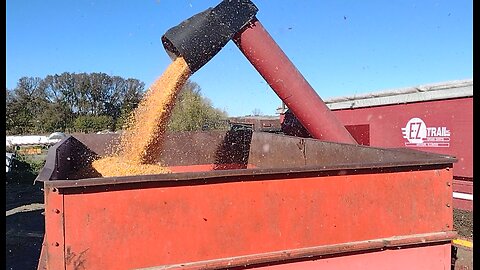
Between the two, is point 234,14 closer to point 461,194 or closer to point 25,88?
point 461,194

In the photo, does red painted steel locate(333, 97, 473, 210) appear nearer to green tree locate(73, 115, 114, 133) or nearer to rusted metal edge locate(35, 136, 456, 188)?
rusted metal edge locate(35, 136, 456, 188)

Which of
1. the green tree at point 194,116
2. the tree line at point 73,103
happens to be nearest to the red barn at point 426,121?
the green tree at point 194,116

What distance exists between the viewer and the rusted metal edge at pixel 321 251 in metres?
2.06

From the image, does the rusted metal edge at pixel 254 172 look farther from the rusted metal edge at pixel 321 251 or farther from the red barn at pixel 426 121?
the red barn at pixel 426 121

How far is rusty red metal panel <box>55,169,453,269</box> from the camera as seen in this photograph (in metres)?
1.92

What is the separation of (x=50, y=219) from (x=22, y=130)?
19264 millimetres

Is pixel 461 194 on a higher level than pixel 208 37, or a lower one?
lower

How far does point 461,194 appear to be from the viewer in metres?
5.53

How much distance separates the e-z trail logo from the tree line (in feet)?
31.0

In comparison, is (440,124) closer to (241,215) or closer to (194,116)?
(241,215)

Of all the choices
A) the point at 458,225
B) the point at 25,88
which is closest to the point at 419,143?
the point at 458,225

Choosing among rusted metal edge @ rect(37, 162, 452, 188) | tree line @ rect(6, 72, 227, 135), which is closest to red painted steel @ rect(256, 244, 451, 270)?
rusted metal edge @ rect(37, 162, 452, 188)

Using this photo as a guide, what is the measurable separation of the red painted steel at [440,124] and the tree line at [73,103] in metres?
8.88

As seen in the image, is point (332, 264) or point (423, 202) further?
point (423, 202)
